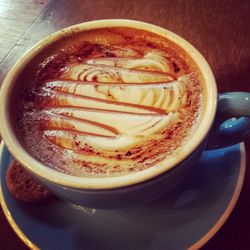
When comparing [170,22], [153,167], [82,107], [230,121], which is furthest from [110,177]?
[170,22]

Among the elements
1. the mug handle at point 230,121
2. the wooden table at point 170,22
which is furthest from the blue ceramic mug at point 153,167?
the wooden table at point 170,22

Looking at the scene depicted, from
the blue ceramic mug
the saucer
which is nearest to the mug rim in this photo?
the blue ceramic mug

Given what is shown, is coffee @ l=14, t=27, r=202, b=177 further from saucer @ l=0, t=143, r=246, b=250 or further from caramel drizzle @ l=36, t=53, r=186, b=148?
saucer @ l=0, t=143, r=246, b=250

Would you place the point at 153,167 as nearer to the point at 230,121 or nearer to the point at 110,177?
the point at 110,177

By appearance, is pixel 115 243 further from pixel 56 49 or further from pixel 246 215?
pixel 56 49

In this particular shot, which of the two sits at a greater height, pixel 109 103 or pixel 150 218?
pixel 109 103

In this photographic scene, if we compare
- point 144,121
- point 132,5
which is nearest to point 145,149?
point 144,121
